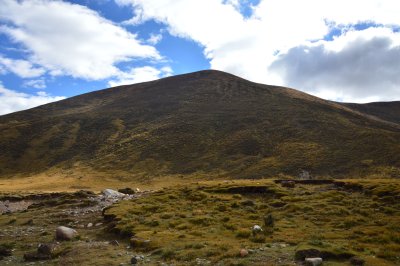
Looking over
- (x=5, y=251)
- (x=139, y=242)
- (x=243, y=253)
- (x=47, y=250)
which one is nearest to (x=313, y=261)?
(x=243, y=253)

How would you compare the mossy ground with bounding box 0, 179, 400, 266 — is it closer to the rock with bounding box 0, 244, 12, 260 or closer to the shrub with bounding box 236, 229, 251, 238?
the shrub with bounding box 236, 229, 251, 238

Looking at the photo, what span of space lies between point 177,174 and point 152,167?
978cm

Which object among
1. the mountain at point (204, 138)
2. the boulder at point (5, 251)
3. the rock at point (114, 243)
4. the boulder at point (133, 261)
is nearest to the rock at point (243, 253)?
the boulder at point (133, 261)

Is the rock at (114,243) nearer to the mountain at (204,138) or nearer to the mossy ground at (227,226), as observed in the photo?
the mossy ground at (227,226)

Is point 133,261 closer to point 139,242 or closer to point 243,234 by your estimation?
point 139,242

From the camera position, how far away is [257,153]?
104 m

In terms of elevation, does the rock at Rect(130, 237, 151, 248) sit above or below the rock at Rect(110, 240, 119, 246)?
above

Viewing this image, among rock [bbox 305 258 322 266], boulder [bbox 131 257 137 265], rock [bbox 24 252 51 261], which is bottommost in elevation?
rock [bbox 24 252 51 261]

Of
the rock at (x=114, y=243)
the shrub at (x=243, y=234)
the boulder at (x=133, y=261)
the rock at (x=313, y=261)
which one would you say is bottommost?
the rock at (x=114, y=243)

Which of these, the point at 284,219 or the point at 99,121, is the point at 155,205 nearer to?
the point at 284,219

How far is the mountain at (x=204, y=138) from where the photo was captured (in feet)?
307

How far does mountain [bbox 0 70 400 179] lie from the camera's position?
9369 centimetres

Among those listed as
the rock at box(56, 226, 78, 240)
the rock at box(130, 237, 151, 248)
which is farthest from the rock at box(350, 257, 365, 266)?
the rock at box(56, 226, 78, 240)

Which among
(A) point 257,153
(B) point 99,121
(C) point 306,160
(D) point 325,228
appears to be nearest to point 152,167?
(A) point 257,153
